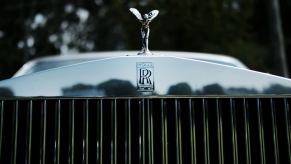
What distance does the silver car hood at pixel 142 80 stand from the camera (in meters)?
1.98

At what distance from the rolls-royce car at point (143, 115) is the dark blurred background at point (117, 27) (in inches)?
391

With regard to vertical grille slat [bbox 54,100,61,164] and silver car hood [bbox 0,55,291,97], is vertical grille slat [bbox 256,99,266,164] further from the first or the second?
vertical grille slat [bbox 54,100,61,164]

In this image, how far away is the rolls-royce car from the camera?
195 cm

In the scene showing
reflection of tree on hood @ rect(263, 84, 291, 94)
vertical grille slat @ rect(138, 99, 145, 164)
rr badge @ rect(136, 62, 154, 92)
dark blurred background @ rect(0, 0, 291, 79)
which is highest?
dark blurred background @ rect(0, 0, 291, 79)

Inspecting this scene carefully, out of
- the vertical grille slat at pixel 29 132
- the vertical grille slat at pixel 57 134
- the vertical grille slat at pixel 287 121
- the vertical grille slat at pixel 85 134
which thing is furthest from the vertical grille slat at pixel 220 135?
the vertical grille slat at pixel 29 132

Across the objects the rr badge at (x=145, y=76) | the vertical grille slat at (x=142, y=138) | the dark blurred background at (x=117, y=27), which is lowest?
the vertical grille slat at (x=142, y=138)

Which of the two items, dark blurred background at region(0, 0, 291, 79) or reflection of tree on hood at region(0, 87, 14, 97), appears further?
dark blurred background at region(0, 0, 291, 79)

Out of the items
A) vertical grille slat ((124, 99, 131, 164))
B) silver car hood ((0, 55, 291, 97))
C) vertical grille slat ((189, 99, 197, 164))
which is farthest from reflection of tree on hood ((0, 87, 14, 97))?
vertical grille slat ((189, 99, 197, 164))

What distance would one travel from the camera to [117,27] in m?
15.1

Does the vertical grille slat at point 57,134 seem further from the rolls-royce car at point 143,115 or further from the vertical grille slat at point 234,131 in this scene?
the vertical grille slat at point 234,131

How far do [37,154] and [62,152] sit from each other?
0.10 meters

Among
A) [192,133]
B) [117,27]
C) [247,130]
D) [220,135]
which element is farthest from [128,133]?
[117,27]

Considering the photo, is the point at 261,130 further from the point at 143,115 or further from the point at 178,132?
the point at 143,115

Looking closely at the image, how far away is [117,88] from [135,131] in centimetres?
19
